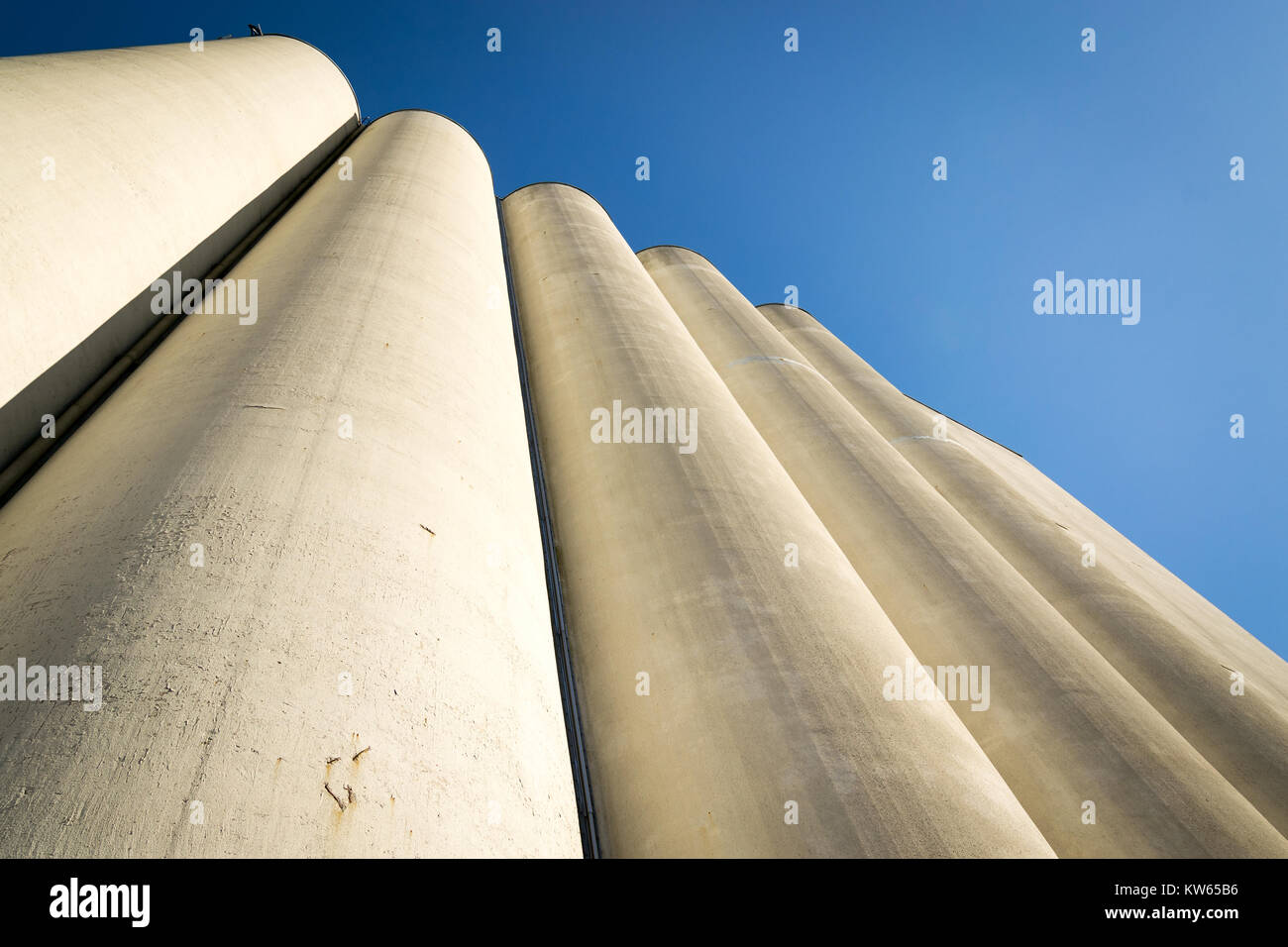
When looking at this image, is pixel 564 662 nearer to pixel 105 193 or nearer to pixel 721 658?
pixel 721 658

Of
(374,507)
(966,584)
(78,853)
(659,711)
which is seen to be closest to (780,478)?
(966,584)

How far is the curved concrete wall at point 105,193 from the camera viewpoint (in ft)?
14.4

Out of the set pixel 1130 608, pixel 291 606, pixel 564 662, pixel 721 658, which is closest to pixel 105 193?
pixel 291 606

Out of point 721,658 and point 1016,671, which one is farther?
point 1016,671

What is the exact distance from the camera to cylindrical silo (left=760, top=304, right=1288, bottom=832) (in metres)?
6.72

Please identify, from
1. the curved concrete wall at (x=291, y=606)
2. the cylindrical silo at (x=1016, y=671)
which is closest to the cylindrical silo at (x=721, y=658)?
the curved concrete wall at (x=291, y=606)

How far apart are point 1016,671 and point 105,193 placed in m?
9.07

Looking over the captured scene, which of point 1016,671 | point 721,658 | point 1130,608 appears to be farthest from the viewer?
point 1130,608

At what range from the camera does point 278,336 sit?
4742mm

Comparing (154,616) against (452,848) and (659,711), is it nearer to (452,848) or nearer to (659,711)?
(452,848)

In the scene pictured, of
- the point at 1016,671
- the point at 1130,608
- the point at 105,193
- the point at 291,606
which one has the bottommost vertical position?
the point at 1130,608

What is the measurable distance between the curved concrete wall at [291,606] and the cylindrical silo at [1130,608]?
701 cm

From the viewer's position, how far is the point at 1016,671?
6438mm
